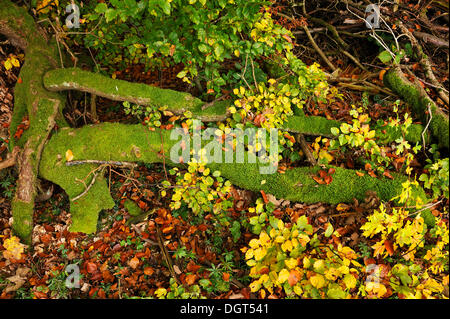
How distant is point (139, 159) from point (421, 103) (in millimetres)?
3644

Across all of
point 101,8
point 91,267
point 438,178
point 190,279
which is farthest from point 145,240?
point 438,178

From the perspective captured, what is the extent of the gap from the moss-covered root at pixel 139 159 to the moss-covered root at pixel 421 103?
803mm

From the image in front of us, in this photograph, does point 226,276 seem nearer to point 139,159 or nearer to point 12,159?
point 139,159

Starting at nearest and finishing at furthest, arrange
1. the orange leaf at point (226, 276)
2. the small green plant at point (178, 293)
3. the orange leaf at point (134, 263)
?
the small green plant at point (178, 293)
the orange leaf at point (226, 276)
the orange leaf at point (134, 263)

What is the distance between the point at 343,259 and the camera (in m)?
2.02

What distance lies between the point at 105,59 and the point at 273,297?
416cm

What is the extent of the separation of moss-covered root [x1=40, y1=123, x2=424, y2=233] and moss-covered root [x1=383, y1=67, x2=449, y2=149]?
80 cm

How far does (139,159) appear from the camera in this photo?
9.20ft

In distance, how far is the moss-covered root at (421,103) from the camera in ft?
9.64

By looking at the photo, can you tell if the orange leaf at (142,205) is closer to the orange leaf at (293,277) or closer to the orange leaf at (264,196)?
the orange leaf at (264,196)

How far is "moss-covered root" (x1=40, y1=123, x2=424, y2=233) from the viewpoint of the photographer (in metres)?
2.71

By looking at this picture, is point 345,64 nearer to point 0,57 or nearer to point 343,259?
point 343,259

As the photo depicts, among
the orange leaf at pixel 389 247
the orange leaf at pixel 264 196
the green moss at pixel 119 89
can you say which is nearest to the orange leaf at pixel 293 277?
the orange leaf at pixel 264 196

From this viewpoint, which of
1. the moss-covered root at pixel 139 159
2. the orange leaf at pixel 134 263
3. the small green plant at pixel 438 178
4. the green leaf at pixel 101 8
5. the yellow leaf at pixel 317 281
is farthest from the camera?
the orange leaf at pixel 134 263
